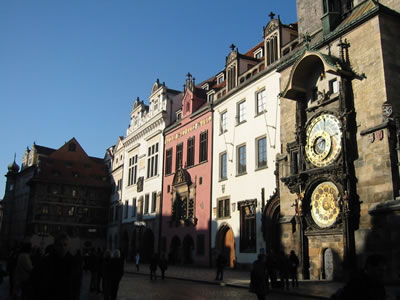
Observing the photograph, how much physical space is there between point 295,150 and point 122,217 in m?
35.0

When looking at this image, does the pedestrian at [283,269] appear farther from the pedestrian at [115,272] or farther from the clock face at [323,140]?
the pedestrian at [115,272]

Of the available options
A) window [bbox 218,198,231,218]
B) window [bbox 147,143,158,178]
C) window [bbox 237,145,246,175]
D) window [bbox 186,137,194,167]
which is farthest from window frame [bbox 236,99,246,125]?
window [bbox 147,143,158,178]

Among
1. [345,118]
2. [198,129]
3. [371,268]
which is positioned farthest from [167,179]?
[371,268]

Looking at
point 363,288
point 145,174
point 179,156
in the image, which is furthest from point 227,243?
point 363,288

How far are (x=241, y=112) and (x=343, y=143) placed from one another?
13.2 meters

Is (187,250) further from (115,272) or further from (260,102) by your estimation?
(115,272)

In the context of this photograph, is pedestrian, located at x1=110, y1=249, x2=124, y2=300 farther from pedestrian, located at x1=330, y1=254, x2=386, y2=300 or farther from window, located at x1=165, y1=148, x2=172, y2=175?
window, located at x1=165, y1=148, x2=172, y2=175

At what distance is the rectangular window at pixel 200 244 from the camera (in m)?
33.0

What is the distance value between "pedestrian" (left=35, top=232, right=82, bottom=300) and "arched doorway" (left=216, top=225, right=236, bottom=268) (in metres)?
24.4

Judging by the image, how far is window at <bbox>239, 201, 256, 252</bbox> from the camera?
2730 centimetres

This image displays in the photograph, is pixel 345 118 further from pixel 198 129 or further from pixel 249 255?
pixel 198 129

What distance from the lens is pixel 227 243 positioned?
100 ft

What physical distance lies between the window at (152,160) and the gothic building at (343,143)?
2316cm

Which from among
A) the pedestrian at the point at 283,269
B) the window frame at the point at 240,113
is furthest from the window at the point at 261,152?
the pedestrian at the point at 283,269
